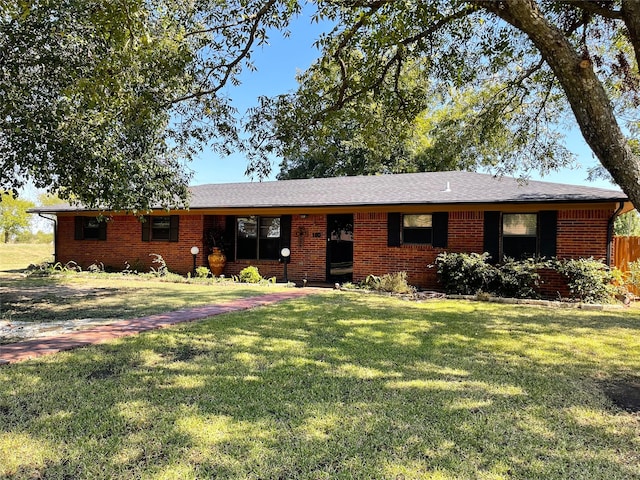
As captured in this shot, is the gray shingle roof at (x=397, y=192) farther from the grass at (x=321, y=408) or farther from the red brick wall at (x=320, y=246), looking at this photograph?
the grass at (x=321, y=408)

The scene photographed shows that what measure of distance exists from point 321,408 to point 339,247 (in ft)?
37.3

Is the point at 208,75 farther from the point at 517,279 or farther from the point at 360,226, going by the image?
the point at 517,279

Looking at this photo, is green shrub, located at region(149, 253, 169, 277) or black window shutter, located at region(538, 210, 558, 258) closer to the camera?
black window shutter, located at region(538, 210, 558, 258)

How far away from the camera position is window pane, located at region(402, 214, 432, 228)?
1223cm

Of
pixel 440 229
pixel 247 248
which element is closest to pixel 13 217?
pixel 247 248

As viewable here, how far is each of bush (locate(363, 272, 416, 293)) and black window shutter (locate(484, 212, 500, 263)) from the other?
7.64 ft

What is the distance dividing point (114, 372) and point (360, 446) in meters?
2.70

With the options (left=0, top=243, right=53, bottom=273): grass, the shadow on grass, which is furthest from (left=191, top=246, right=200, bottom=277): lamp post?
(left=0, top=243, right=53, bottom=273): grass

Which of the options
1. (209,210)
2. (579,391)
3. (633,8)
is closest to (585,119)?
(633,8)

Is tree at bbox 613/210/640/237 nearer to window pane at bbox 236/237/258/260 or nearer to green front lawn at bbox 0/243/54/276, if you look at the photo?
window pane at bbox 236/237/258/260

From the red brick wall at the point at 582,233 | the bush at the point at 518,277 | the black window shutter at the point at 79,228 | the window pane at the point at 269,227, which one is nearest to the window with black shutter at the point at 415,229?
the bush at the point at 518,277

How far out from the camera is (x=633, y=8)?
3494mm

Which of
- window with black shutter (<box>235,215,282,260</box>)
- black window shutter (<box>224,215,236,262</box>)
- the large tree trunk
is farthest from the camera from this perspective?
black window shutter (<box>224,215,236,262</box>)

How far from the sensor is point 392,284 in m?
11.3
